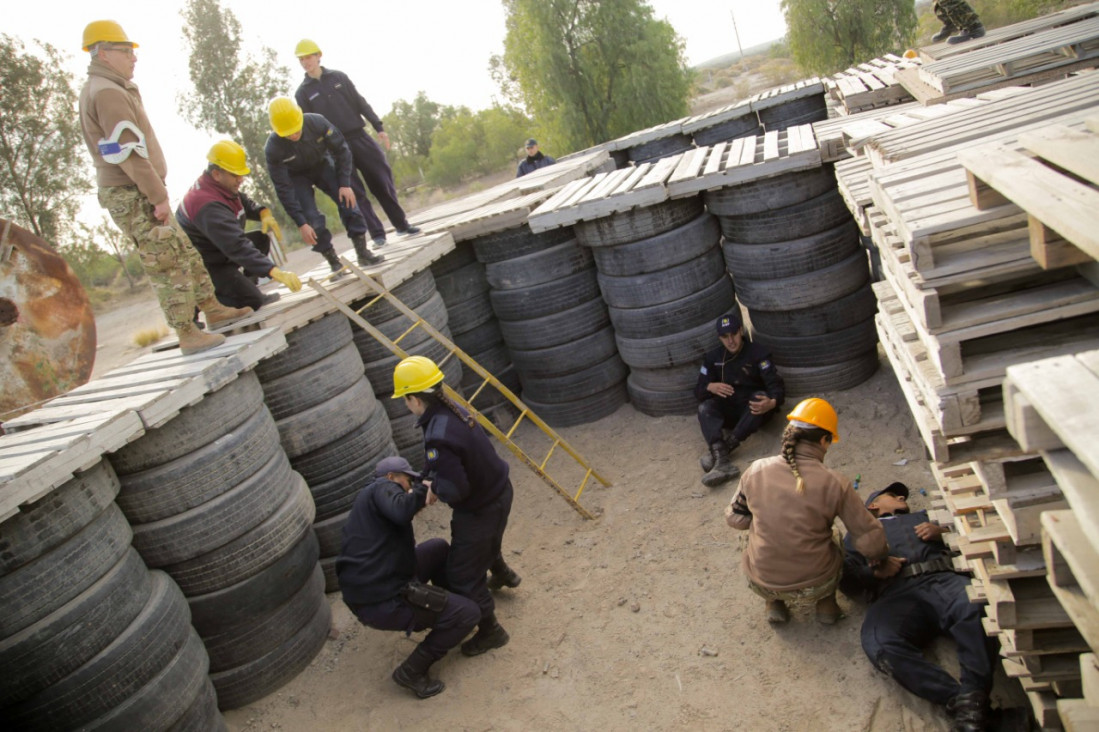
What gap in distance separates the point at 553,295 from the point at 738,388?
202 centimetres

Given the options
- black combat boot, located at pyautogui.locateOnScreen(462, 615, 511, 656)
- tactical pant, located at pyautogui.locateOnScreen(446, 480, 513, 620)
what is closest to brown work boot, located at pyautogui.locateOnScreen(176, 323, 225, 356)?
tactical pant, located at pyautogui.locateOnScreen(446, 480, 513, 620)

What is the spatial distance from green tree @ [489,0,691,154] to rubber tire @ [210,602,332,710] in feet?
56.9

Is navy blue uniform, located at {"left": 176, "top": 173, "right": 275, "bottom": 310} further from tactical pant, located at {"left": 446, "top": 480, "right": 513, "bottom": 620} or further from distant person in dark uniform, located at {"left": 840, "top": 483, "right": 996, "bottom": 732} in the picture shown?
distant person in dark uniform, located at {"left": 840, "top": 483, "right": 996, "bottom": 732}

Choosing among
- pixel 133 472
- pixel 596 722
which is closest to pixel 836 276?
pixel 596 722

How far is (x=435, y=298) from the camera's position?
23.8 feet

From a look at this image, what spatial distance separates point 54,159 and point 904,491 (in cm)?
2180

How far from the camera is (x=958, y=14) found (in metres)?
11.3

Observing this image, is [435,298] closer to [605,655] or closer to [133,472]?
[133,472]

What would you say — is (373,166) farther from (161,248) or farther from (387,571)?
(387,571)

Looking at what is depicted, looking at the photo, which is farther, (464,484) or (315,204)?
(315,204)

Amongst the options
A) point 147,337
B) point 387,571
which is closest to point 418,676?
point 387,571

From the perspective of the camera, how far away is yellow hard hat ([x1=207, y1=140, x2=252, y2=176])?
568 cm

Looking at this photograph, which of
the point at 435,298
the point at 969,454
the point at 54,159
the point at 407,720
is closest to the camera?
the point at 969,454

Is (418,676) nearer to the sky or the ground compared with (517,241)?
nearer to the ground
